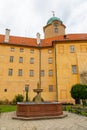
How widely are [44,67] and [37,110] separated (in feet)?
68.2

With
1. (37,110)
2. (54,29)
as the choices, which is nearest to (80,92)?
(37,110)

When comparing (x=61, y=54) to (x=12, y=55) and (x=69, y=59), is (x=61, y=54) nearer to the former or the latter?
(x=69, y=59)

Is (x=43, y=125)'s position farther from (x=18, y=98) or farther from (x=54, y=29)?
(x=54, y=29)

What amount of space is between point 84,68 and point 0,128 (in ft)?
80.8

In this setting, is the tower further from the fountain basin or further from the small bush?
the fountain basin

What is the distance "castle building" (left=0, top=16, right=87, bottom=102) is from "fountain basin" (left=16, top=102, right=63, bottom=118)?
16552mm

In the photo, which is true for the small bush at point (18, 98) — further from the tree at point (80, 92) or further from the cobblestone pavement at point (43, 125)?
the cobblestone pavement at point (43, 125)

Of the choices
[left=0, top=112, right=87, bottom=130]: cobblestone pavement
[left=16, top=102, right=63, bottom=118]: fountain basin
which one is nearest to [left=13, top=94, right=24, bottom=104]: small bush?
[left=16, top=102, right=63, bottom=118]: fountain basin

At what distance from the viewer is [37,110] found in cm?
1221

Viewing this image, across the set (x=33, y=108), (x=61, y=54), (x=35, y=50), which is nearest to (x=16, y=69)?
(x=35, y=50)

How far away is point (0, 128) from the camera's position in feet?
27.1

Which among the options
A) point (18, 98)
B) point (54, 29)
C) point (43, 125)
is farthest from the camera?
point (54, 29)

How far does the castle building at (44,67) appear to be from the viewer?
2970cm

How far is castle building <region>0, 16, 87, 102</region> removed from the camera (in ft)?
97.5
